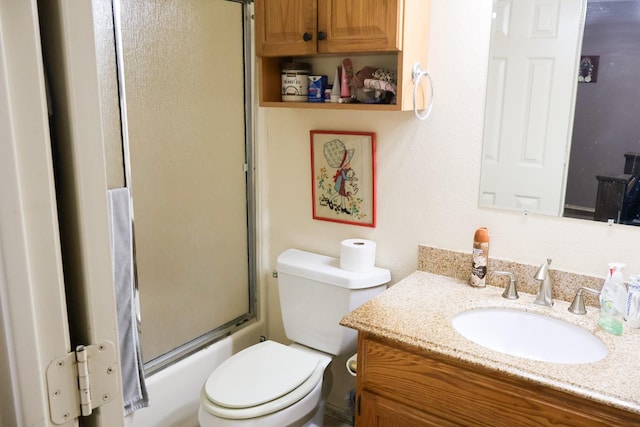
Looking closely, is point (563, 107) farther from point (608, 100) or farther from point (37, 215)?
point (37, 215)

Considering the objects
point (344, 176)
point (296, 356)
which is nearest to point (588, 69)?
point (344, 176)

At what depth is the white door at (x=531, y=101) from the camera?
1562 millimetres

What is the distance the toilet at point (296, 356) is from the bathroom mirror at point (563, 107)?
0.63 meters

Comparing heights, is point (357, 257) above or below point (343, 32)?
below

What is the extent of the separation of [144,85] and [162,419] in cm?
123

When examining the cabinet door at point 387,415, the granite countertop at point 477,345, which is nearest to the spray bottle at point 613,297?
the granite countertop at point 477,345

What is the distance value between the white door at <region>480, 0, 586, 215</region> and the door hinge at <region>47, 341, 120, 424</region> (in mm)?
1374

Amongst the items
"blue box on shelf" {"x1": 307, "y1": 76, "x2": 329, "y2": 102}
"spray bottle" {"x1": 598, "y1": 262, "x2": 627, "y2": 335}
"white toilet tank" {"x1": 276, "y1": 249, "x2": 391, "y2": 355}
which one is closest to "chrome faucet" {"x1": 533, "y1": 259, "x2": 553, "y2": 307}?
"spray bottle" {"x1": 598, "y1": 262, "x2": 627, "y2": 335}

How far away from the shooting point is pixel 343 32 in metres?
1.73

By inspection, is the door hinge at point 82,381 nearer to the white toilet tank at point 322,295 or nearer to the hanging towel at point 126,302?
the hanging towel at point 126,302

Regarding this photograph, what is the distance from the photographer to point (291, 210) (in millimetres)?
2281

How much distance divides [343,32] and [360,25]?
0.07 m

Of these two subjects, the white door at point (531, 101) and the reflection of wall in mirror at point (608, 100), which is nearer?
the reflection of wall in mirror at point (608, 100)

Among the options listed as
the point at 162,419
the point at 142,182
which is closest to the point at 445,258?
the point at 142,182
